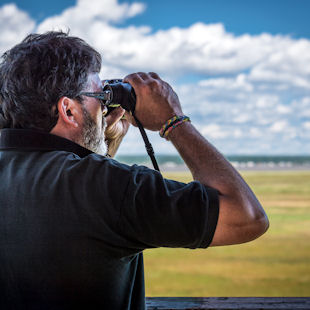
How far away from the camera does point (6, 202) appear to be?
0.71 meters

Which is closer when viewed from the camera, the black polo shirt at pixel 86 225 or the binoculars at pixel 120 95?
the black polo shirt at pixel 86 225

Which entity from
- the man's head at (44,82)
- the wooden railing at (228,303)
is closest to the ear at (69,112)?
the man's head at (44,82)

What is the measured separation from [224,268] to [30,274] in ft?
14.0

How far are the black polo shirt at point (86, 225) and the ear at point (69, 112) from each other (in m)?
0.10

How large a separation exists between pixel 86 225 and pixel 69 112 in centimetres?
24

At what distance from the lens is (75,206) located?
67 cm

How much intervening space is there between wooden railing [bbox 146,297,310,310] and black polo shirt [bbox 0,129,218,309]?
386mm

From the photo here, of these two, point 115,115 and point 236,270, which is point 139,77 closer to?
point 115,115

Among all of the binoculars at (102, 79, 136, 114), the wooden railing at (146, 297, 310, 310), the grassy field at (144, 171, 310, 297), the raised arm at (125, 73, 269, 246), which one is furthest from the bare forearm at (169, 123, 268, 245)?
the grassy field at (144, 171, 310, 297)

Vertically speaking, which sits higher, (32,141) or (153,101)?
(153,101)

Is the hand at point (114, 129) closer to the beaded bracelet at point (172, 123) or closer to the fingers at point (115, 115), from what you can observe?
the fingers at point (115, 115)

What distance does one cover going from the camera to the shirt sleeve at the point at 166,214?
0.66 metres

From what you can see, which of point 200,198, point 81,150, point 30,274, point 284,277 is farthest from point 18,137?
point 284,277

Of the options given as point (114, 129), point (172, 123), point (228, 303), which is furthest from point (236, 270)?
point (172, 123)
